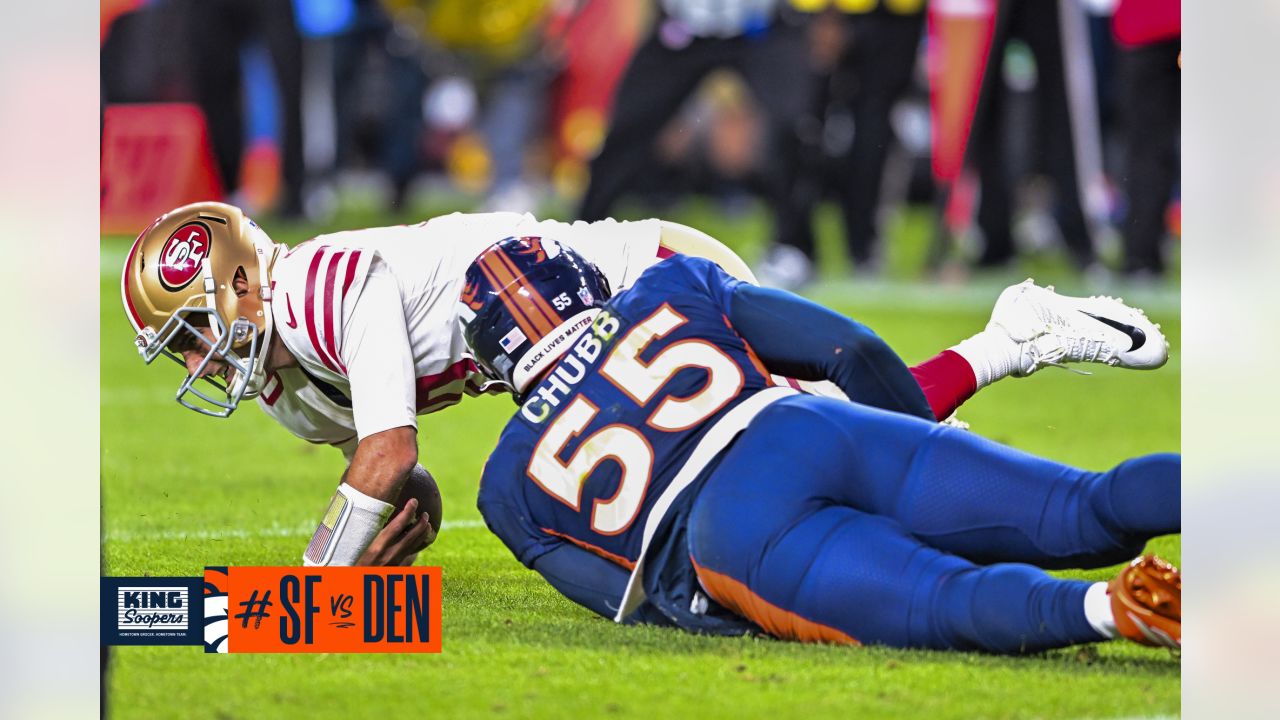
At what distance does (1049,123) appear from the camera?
6.07 metres

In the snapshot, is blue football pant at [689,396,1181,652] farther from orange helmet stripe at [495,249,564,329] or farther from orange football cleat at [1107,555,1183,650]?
orange helmet stripe at [495,249,564,329]

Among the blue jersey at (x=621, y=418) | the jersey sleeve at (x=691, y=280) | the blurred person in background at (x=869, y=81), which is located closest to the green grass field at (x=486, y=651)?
the blue jersey at (x=621, y=418)

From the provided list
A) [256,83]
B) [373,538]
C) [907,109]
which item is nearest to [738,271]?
[373,538]

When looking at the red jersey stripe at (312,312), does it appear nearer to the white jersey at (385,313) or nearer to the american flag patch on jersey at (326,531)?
the white jersey at (385,313)

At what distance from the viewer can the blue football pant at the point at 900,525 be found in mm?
2191

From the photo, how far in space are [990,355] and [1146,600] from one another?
0.89m

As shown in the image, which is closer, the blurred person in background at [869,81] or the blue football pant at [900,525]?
the blue football pant at [900,525]

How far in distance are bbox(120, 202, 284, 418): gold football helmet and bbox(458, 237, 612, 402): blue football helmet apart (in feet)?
1.14

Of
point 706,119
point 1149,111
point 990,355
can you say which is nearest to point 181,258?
point 990,355

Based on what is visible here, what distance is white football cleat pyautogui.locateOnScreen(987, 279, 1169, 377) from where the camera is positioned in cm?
297

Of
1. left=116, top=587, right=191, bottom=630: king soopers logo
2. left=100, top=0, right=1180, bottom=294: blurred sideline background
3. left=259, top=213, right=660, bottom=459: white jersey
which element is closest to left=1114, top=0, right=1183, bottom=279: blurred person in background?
left=100, top=0, right=1180, bottom=294: blurred sideline background

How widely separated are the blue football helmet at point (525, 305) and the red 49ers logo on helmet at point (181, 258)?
0.44 meters

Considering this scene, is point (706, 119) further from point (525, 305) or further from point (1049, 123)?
point (525, 305)
